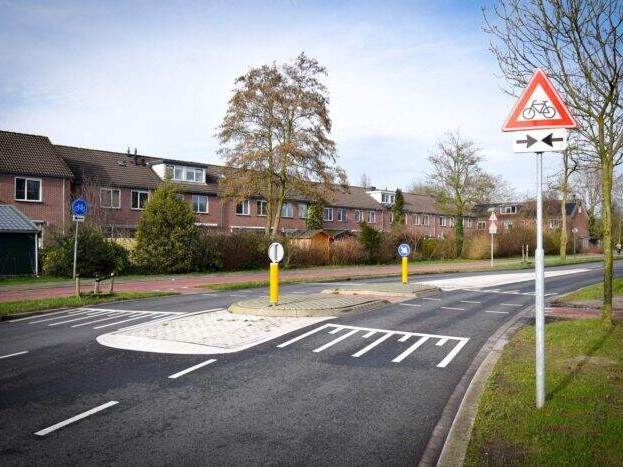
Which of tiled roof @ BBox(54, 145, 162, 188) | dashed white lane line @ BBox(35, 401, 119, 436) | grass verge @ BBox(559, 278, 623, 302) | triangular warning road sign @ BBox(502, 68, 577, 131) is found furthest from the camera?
tiled roof @ BBox(54, 145, 162, 188)

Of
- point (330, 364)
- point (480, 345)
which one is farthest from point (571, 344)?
point (330, 364)

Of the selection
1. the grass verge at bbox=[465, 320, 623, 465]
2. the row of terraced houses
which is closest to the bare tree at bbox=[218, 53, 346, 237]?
the row of terraced houses

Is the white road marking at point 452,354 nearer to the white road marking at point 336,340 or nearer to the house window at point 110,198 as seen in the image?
the white road marking at point 336,340

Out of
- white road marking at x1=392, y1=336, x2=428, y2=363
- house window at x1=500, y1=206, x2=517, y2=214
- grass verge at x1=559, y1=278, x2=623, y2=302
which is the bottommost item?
white road marking at x1=392, y1=336, x2=428, y2=363

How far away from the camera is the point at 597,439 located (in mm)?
4590

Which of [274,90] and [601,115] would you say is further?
[274,90]

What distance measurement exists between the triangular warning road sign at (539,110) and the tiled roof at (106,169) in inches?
1480

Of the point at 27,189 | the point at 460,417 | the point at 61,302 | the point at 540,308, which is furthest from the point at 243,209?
the point at 540,308

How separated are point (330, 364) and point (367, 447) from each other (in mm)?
3079

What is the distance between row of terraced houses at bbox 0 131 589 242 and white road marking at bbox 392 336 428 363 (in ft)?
72.4

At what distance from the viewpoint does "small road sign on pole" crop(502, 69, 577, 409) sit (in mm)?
5480

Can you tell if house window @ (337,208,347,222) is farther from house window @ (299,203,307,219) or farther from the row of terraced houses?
house window @ (299,203,307,219)

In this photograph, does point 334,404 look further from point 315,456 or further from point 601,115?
point 601,115

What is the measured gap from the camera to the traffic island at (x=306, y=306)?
12633 mm
